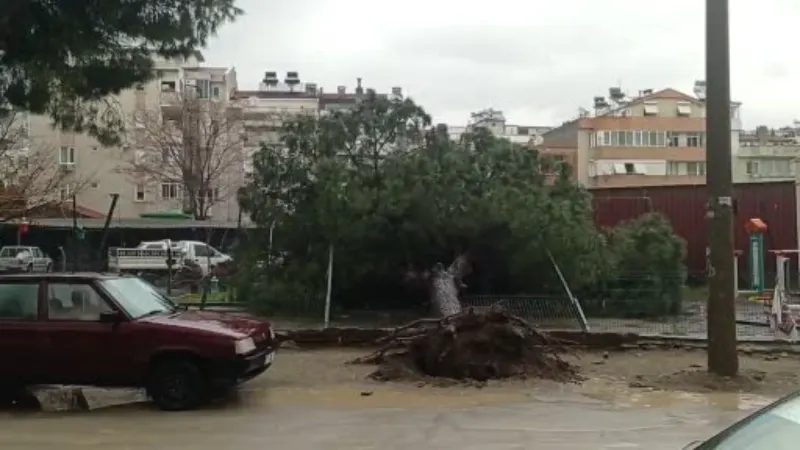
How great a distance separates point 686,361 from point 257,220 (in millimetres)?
9770

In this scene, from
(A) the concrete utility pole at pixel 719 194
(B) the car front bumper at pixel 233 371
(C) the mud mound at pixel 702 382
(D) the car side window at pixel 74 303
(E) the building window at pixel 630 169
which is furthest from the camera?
(E) the building window at pixel 630 169

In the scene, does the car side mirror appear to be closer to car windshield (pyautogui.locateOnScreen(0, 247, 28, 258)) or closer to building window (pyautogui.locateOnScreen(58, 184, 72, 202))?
building window (pyautogui.locateOnScreen(58, 184, 72, 202))

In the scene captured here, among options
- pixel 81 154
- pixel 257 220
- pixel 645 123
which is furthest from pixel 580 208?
pixel 645 123

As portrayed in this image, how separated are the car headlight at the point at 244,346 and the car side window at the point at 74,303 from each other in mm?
A: 1606

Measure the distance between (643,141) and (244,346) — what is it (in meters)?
76.3

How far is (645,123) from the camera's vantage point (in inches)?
3334

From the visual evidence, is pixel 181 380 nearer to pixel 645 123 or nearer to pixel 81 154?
pixel 81 154

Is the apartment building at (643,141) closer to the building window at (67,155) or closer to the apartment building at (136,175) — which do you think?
the apartment building at (136,175)

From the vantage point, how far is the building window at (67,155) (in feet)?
232

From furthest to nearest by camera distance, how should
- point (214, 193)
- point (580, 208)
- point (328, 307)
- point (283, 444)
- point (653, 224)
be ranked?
point (214, 193) → point (653, 224) → point (580, 208) → point (328, 307) → point (283, 444)

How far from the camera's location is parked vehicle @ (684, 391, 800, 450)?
11.6ft

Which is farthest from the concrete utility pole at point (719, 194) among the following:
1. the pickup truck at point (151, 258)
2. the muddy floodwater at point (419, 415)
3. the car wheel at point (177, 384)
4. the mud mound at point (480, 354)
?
the pickup truck at point (151, 258)

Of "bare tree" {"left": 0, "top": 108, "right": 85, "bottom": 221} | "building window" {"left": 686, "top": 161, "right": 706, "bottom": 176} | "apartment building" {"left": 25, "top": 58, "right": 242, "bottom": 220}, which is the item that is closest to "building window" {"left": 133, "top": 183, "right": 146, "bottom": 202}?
"apartment building" {"left": 25, "top": 58, "right": 242, "bottom": 220}

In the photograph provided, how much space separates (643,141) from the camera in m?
84.4
